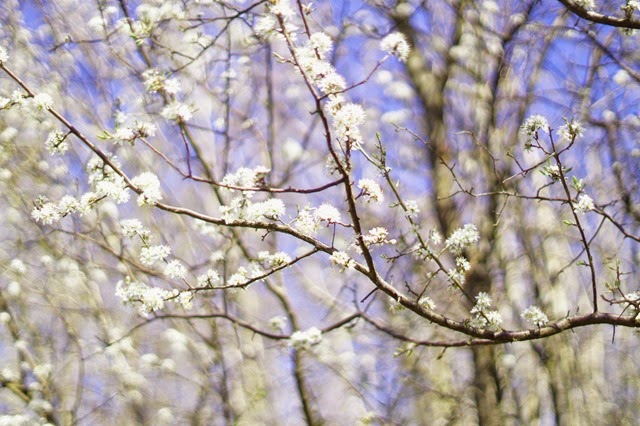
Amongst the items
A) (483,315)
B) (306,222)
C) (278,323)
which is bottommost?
(483,315)

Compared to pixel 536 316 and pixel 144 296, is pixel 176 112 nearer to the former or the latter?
pixel 144 296

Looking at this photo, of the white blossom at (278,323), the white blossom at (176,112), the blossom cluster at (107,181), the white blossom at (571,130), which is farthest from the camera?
the white blossom at (278,323)

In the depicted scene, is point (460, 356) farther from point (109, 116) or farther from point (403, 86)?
point (109, 116)

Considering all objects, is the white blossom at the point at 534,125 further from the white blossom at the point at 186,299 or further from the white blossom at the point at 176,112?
the white blossom at the point at 186,299

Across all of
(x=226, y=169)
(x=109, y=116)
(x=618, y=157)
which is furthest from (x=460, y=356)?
(x=109, y=116)

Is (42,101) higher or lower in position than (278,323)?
lower

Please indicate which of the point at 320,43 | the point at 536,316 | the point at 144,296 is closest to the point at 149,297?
the point at 144,296

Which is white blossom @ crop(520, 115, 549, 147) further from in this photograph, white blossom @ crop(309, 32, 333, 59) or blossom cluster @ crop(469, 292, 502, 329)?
white blossom @ crop(309, 32, 333, 59)

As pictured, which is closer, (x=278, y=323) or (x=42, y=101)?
(x=42, y=101)

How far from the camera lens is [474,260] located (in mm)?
5180

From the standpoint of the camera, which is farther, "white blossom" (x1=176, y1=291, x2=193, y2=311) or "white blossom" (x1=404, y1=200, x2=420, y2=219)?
"white blossom" (x1=404, y1=200, x2=420, y2=219)

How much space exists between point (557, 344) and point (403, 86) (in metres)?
2.63

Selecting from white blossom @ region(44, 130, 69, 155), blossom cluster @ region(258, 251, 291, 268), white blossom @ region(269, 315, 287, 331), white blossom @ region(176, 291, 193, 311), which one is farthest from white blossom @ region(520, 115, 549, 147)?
white blossom @ region(269, 315, 287, 331)

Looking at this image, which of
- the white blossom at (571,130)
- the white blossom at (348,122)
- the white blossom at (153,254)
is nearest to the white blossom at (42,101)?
the white blossom at (153,254)
